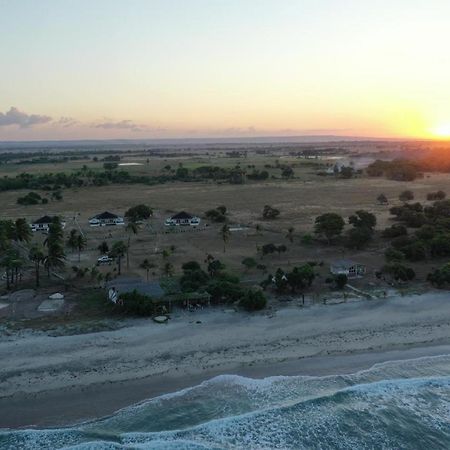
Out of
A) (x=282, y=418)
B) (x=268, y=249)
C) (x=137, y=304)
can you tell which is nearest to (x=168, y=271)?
(x=137, y=304)

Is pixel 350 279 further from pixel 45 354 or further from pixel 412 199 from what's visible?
pixel 412 199

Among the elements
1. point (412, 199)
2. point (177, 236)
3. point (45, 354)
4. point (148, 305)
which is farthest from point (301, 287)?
point (412, 199)

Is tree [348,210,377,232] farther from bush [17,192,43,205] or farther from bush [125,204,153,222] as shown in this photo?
bush [17,192,43,205]

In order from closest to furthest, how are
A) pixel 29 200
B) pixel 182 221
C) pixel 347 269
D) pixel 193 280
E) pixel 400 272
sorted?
pixel 193 280, pixel 400 272, pixel 347 269, pixel 182 221, pixel 29 200

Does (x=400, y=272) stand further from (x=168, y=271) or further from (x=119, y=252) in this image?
(x=119, y=252)

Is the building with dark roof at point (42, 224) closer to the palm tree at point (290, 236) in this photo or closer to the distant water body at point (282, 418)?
the palm tree at point (290, 236)

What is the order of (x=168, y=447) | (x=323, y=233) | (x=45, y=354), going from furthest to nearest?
1. (x=323, y=233)
2. (x=45, y=354)
3. (x=168, y=447)
